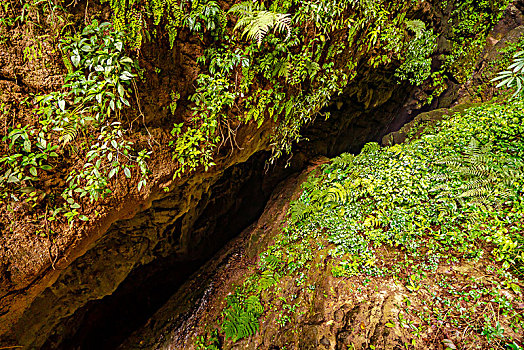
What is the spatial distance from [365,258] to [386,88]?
19.8 feet

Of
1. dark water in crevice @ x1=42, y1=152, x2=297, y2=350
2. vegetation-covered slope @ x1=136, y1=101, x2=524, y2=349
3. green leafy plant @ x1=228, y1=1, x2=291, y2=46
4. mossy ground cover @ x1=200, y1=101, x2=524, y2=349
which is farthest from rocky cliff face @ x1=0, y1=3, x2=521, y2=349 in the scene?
green leafy plant @ x1=228, y1=1, x2=291, y2=46

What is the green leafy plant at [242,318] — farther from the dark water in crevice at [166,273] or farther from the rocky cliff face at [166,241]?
the dark water in crevice at [166,273]

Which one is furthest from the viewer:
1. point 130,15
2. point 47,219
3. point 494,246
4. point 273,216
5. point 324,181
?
point 273,216

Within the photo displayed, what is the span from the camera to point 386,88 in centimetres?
699

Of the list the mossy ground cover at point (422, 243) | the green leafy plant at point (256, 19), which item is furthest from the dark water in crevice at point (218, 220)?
the green leafy plant at point (256, 19)

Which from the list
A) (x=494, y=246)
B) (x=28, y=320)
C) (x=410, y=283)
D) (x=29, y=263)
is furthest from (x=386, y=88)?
(x=28, y=320)

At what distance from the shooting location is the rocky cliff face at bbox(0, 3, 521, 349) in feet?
8.64

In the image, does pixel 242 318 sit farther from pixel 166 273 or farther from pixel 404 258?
pixel 166 273

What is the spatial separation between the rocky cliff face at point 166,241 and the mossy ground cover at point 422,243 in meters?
0.33

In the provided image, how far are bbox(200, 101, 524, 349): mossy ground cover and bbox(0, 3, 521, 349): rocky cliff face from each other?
0.33m

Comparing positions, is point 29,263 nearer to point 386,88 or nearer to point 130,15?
point 130,15

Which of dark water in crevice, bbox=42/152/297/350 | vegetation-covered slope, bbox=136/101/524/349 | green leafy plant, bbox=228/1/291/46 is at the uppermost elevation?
green leafy plant, bbox=228/1/291/46

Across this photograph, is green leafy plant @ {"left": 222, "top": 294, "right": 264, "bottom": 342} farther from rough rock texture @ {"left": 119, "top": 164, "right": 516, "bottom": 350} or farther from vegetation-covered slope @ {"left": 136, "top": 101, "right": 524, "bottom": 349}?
rough rock texture @ {"left": 119, "top": 164, "right": 516, "bottom": 350}

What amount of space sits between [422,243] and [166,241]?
5143mm
